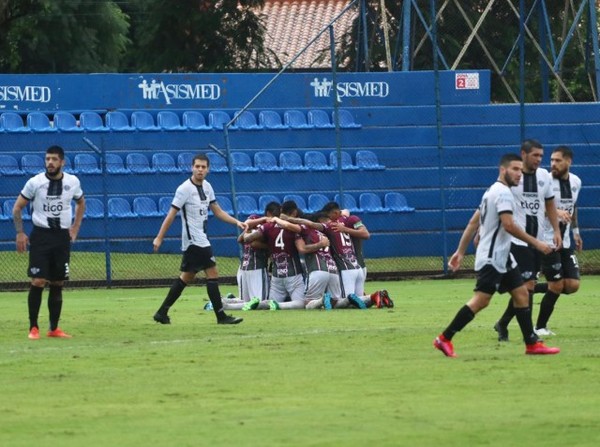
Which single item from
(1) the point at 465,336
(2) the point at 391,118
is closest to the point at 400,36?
(2) the point at 391,118

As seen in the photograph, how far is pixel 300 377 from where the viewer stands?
502 inches

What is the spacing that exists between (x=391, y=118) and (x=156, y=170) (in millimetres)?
5505

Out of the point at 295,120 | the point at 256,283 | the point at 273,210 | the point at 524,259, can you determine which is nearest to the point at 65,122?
the point at 295,120

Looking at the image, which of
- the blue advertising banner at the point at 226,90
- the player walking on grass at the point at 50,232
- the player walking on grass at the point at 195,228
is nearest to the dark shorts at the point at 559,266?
the player walking on grass at the point at 195,228

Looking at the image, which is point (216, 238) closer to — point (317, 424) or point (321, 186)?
point (321, 186)

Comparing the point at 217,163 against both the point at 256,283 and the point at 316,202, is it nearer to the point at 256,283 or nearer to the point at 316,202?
the point at 316,202

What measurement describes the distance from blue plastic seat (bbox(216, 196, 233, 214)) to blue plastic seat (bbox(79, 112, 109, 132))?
108 inches

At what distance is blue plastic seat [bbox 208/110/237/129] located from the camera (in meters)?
32.0

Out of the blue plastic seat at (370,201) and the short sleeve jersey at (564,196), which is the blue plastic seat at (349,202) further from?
the short sleeve jersey at (564,196)

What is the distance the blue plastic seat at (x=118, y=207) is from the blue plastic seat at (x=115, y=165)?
553 mm

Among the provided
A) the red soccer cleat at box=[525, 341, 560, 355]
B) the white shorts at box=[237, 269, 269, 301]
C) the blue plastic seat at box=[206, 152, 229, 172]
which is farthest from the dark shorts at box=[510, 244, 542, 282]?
the blue plastic seat at box=[206, 152, 229, 172]

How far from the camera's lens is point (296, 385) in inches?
481

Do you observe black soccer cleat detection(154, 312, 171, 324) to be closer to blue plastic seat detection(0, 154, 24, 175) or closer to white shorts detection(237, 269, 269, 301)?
white shorts detection(237, 269, 269, 301)

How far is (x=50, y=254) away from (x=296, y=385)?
200 inches
